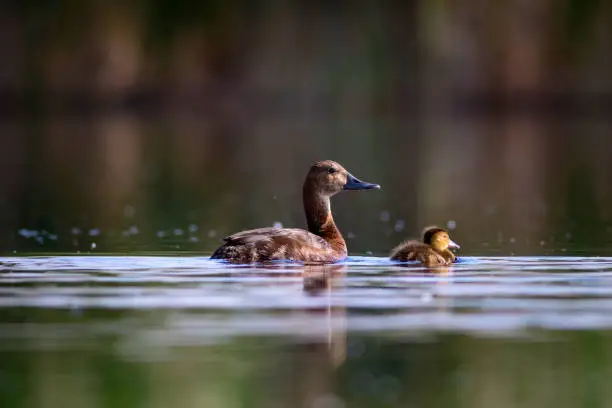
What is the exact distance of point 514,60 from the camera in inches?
1377

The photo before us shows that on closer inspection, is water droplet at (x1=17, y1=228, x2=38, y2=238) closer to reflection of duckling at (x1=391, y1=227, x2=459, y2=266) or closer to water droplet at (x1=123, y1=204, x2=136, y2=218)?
water droplet at (x1=123, y1=204, x2=136, y2=218)

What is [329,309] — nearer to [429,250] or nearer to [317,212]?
[429,250]

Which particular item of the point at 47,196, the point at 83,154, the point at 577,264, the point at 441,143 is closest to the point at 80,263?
the point at 577,264

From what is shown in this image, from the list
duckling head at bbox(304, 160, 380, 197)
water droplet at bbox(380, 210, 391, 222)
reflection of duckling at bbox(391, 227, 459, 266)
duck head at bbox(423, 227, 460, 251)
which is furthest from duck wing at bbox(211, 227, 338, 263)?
water droplet at bbox(380, 210, 391, 222)

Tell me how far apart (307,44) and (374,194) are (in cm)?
1743

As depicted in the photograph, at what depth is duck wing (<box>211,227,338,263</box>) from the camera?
1099cm

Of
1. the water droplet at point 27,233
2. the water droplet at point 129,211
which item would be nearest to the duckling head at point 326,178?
the water droplet at point 27,233

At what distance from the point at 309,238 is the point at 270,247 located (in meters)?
0.44

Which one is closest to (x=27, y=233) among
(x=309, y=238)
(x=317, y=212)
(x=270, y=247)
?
(x=317, y=212)

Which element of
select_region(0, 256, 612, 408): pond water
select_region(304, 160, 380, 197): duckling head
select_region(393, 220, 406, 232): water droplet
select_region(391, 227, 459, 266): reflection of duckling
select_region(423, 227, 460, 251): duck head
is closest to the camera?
select_region(0, 256, 612, 408): pond water

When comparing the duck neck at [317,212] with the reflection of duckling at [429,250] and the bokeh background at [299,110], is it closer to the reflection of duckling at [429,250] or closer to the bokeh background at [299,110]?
the reflection of duckling at [429,250]

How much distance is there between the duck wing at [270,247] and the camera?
11.0 meters

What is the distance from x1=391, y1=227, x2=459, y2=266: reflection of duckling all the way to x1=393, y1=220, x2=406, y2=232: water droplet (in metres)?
3.54

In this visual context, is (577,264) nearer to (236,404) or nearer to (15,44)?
(236,404)
